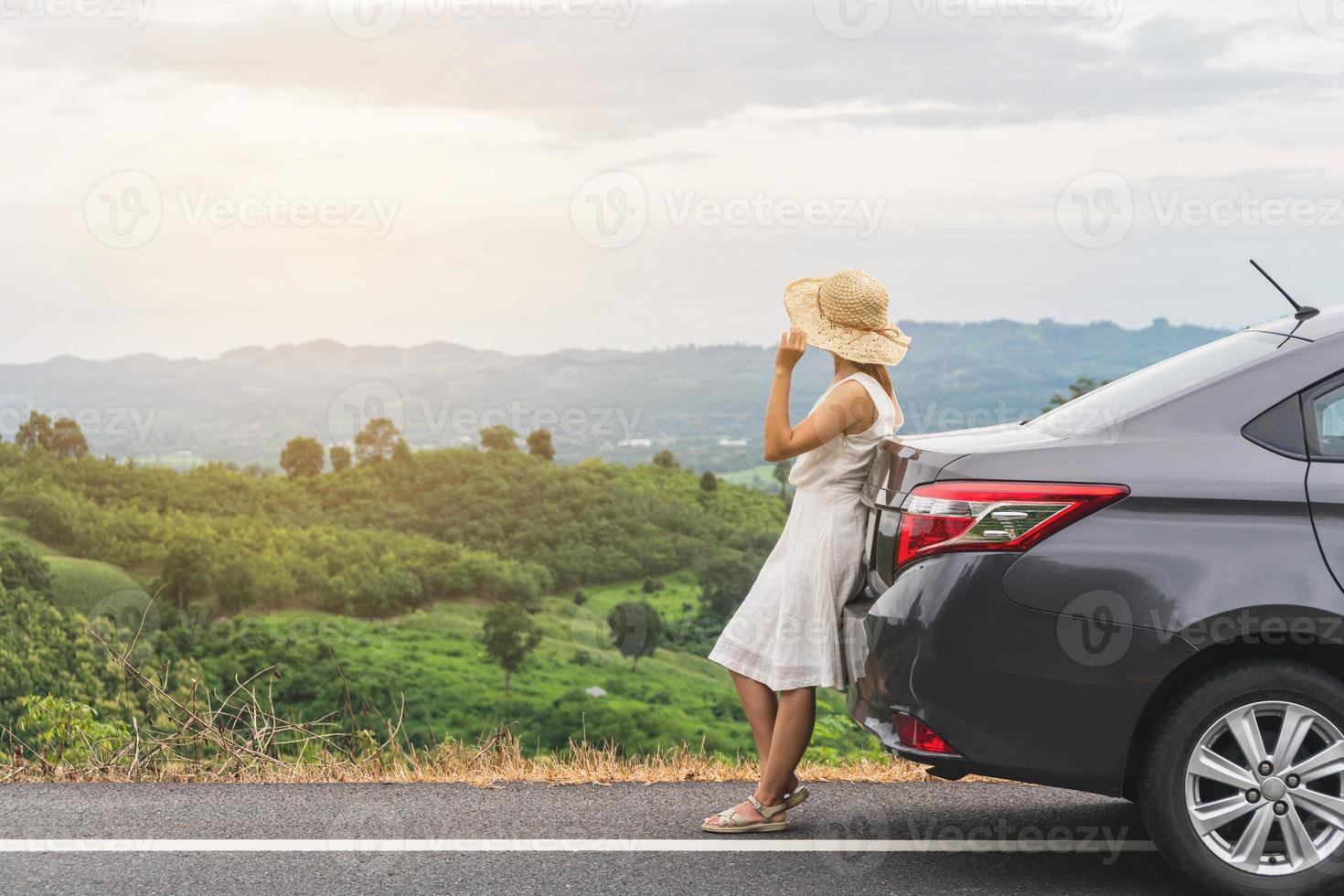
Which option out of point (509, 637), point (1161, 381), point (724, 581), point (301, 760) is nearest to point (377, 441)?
point (509, 637)

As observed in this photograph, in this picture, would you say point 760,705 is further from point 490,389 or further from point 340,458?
point 490,389

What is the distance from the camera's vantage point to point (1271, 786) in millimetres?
3520

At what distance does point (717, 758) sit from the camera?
215 inches

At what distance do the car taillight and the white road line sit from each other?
3.43ft

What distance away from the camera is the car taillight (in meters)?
3.62

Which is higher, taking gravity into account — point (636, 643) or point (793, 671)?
point (793, 671)

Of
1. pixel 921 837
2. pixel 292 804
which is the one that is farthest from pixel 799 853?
pixel 292 804

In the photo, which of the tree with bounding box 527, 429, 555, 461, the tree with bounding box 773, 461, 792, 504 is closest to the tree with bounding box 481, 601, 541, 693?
the tree with bounding box 527, 429, 555, 461

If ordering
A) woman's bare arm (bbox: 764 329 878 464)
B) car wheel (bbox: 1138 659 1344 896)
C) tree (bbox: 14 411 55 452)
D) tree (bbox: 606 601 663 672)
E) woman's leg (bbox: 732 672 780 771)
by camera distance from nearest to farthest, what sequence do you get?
car wheel (bbox: 1138 659 1344 896), woman's bare arm (bbox: 764 329 878 464), woman's leg (bbox: 732 672 780 771), tree (bbox: 606 601 663 672), tree (bbox: 14 411 55 452)

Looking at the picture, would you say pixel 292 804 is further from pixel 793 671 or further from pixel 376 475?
pixel 376 475

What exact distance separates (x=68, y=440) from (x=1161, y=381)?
286 feet

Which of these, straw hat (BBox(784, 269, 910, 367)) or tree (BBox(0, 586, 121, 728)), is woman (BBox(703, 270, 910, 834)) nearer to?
straw hat (BBox(784, 269, 910, 367))

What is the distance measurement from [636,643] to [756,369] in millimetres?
17919

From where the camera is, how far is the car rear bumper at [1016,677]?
3.56 metres
